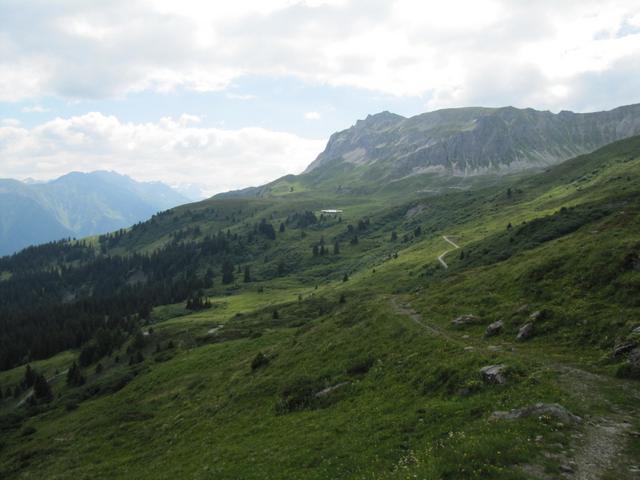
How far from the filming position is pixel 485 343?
38.5 meters

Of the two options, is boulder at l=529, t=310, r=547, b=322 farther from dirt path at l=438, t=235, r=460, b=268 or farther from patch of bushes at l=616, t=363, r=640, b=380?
dirt path at l=438, t=235, r=460, b=268

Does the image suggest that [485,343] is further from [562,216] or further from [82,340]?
[82,340]

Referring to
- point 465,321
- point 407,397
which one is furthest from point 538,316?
point 407,397

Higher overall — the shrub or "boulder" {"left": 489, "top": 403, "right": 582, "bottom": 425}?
"boulder" {"left": 489, "top": 403, "right": 582, "bottom": 425}

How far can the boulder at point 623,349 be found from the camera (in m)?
28.7

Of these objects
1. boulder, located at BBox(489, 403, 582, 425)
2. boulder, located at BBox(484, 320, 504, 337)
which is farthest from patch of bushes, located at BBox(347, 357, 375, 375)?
boulder, located at BBox(489, 403, 582, 425)

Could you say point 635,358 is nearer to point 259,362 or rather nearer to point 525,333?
point 525,333

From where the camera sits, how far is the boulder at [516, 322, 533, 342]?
122 feet

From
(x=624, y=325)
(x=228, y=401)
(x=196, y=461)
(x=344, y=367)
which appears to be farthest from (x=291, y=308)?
(x=624, y=325)

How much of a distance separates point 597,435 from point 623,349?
10974 mm

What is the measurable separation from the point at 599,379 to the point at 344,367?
23.8 m

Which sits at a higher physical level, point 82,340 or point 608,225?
point 608,225

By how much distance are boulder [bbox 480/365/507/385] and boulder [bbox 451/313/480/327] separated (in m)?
15.6

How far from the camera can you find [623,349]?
95.0 feet
